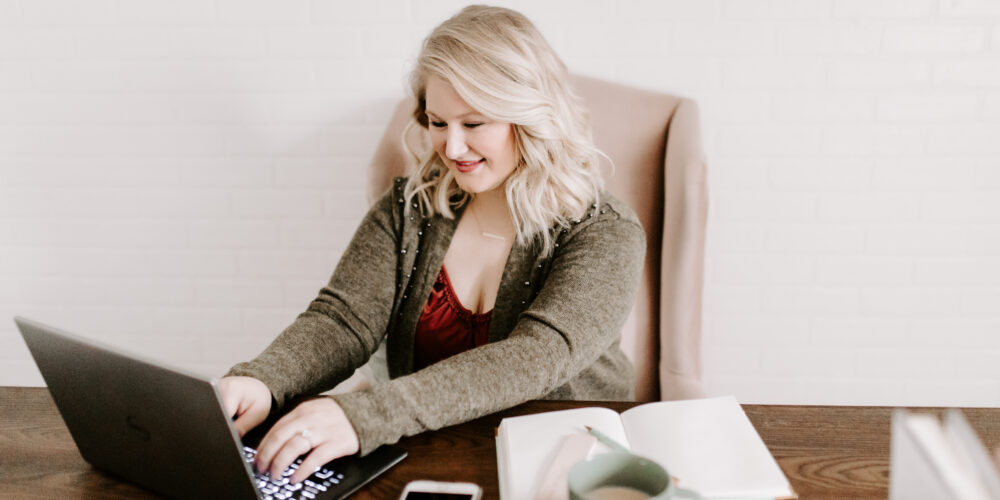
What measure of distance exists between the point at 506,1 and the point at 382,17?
290mm

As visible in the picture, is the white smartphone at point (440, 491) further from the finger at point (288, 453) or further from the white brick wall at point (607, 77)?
the white brick wall at point (607, 77)

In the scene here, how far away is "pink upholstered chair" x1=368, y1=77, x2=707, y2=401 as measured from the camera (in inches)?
55.1

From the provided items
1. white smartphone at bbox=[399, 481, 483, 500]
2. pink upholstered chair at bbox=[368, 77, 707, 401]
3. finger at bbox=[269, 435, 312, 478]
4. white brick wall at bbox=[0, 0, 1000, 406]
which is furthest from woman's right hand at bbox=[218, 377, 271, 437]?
white brick wall at bbox=[0, 0, 1000, 406]

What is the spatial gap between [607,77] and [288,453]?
1.19 m

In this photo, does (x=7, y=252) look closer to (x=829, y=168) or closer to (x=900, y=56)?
(x=829, y=168)

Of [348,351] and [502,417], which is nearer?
[502,417]

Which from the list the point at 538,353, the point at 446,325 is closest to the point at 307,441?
the point at 538,353

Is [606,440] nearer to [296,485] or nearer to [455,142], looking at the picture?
[296,485]

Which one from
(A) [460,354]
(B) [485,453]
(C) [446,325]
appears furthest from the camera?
(C) [446,325]

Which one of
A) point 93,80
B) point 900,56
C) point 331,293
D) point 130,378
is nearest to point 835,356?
point 900,56

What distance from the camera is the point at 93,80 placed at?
73.3 inches

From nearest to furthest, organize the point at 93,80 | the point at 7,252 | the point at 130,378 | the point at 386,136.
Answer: the point at 130,378, the point at 386,136, the point at 93,80, the point at 7,252

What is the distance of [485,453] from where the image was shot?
91 cm

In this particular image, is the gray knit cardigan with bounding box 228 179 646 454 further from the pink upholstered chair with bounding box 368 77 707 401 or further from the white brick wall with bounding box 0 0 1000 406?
the white brick wall with bounding box 0 0 1000 406
